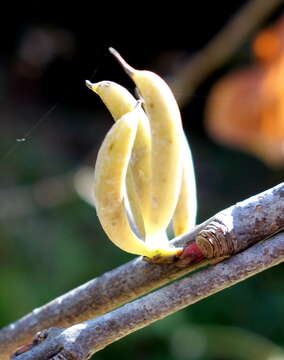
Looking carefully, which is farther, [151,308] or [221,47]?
[221,47]

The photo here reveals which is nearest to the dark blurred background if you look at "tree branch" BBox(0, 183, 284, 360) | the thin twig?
the thin twig

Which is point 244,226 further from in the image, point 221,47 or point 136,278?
point 221,47

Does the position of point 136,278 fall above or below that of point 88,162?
above

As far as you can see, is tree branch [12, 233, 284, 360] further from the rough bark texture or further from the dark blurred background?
the dark blurred background

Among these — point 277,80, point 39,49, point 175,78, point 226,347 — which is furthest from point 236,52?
point 226,347

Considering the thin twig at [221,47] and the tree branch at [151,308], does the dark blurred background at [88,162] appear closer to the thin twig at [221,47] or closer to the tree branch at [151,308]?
the thin twig at [221,47]

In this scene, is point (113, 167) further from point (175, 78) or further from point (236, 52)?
point (236, 52)

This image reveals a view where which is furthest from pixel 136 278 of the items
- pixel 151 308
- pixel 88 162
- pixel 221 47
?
pixel 88 162
